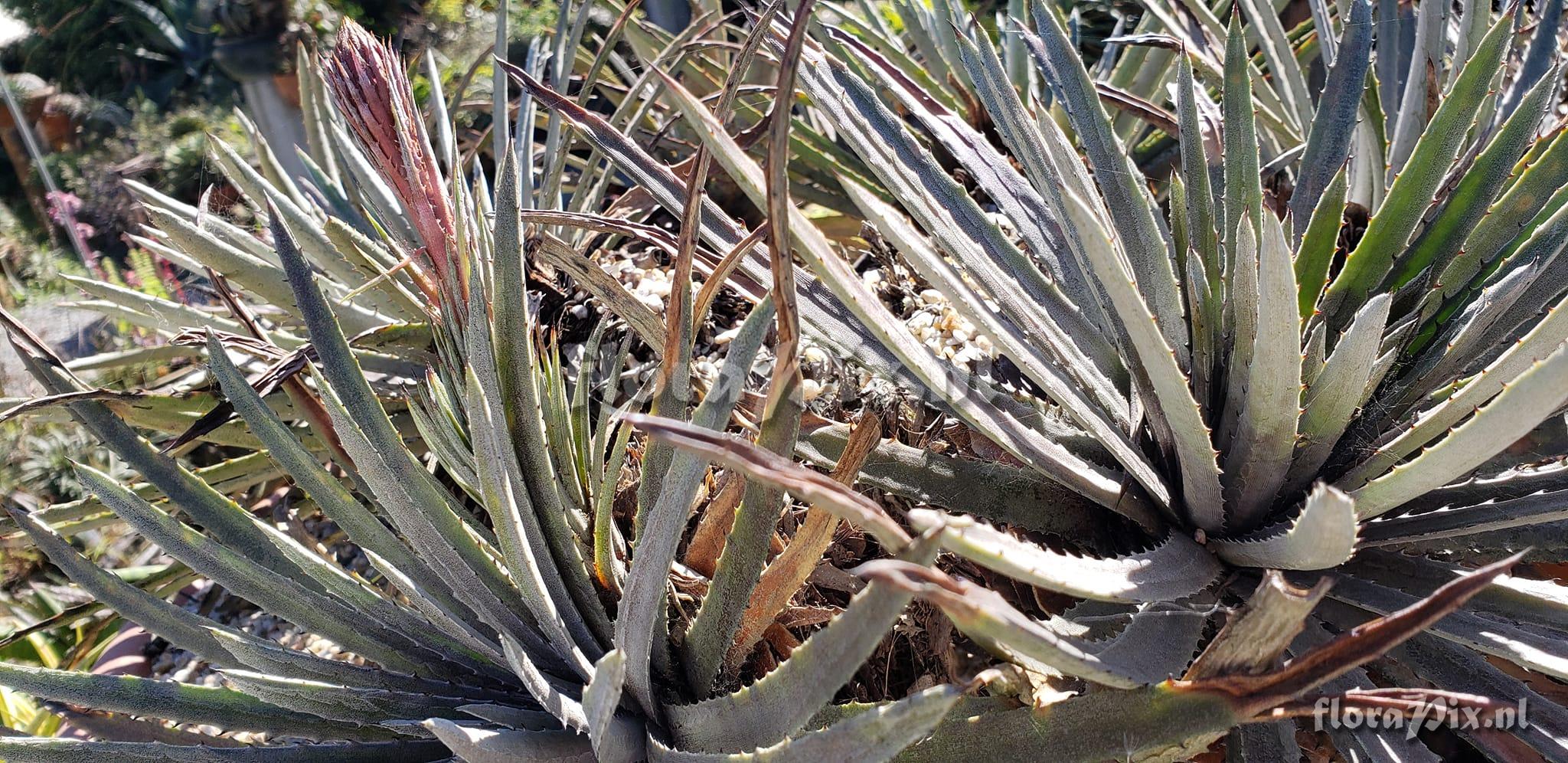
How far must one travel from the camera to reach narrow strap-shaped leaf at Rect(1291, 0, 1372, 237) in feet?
3.35

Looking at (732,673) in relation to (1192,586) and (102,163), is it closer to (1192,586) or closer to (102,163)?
(1192,586)

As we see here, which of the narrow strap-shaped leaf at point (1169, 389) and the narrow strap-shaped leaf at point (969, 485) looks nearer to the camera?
the narrow strap-shaped leaf at point (1169, 389)

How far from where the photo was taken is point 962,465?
0.86m

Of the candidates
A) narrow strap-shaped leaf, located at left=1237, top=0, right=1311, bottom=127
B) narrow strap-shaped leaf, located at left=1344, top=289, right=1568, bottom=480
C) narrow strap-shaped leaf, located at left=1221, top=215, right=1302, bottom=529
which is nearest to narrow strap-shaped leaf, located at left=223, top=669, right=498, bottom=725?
narrow strap-shaped leaf, located at left=1221, top=215, right=1302, bottom=529

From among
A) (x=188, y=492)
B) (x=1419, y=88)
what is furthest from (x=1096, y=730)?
(x=1419, y=88)

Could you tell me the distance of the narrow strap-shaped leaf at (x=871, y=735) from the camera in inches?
20.0

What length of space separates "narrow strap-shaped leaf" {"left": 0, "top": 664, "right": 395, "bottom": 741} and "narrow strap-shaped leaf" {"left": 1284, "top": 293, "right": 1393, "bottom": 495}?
0.83 metres

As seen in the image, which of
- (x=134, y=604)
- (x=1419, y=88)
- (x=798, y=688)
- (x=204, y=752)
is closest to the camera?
(x=798, y=688)

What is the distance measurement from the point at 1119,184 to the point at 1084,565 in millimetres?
491

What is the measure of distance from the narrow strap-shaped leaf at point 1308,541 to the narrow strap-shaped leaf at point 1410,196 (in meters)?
0.26

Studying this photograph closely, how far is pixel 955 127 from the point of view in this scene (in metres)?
1.06

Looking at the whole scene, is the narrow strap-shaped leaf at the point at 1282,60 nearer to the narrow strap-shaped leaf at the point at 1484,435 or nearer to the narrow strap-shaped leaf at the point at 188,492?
A: the narrow strap-shaped leaf at the point at 1484,435

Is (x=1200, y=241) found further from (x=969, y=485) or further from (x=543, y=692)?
(x=543, y=692)

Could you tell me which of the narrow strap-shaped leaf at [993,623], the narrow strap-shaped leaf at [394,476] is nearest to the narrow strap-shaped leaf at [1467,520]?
the narrow strap-shaped leaf at [993,623]
